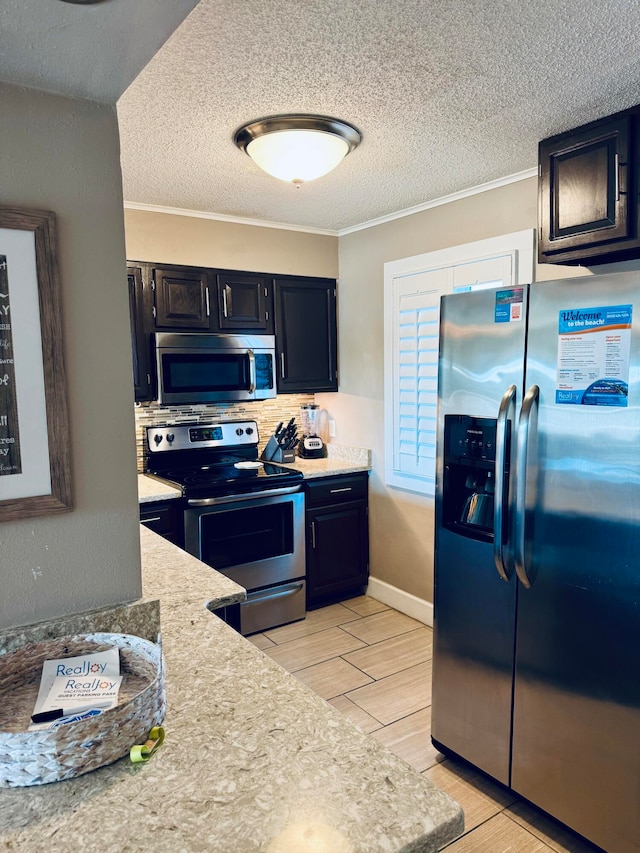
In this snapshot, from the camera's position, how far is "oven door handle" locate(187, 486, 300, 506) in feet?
10.4

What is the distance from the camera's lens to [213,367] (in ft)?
11.7

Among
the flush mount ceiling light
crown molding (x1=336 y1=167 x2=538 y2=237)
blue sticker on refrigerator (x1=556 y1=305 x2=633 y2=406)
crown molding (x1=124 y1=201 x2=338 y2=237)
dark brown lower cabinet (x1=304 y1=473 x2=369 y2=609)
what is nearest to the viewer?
blue sticker on refrigerator (x1=556 y1=305 x2=633 y2=406)

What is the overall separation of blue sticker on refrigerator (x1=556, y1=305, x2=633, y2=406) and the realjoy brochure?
1503mm

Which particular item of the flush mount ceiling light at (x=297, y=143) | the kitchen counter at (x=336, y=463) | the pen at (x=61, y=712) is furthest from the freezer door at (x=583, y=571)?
the kitchen counter at (x=336, y=463)

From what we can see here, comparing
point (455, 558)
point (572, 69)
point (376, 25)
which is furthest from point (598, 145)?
point (455, 558)

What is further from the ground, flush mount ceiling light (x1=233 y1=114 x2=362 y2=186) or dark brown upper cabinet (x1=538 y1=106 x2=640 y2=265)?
flush mount ceiling light (x1=233 y1=114 x2=362 y2=186)

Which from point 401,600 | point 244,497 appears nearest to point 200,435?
point 244,497

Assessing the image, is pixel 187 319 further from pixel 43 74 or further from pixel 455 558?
pixel 43 74

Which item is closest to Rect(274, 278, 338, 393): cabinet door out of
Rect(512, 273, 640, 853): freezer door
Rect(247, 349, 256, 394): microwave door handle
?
Rect(247, 349, 256, 394): microwave door handle

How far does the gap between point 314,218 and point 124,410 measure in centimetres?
282

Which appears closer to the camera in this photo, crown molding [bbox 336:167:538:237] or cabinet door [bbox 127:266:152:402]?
crown molding [bbox 336:167:538:237]

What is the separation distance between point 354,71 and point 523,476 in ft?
4.53

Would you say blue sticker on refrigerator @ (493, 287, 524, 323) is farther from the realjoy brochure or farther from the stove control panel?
the stove control panel

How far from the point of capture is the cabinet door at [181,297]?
337 cm
